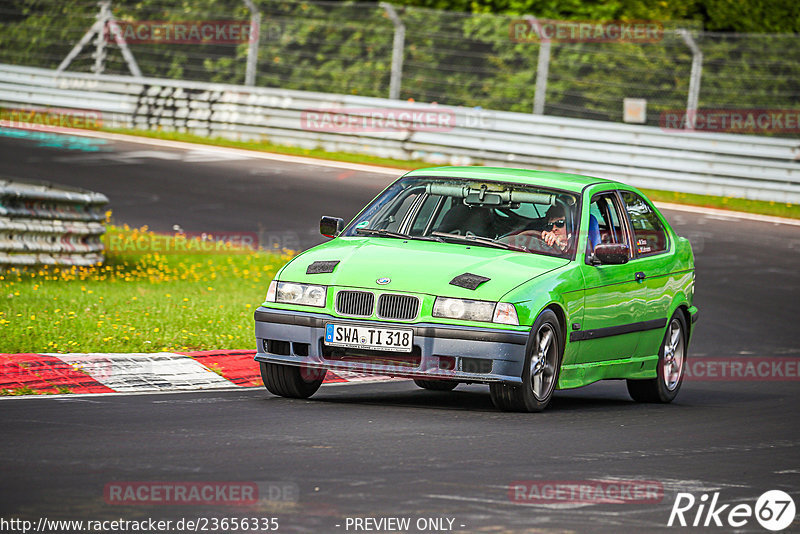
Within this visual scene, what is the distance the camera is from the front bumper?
8734mm

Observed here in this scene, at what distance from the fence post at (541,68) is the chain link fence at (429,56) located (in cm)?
3

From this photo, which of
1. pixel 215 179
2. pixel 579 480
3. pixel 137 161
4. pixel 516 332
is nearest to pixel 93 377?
pixel 516 332

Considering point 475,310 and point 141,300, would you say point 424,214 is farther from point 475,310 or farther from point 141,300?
point 141,300

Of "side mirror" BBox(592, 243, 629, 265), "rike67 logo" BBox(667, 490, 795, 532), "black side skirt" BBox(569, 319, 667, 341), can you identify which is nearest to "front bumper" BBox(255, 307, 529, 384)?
"black side skirt" BBox(569, 319, 667, 341)

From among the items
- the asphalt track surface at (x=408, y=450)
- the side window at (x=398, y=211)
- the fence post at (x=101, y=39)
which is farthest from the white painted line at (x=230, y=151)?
the side window at (x=398, y=211)

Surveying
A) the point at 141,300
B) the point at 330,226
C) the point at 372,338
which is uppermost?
the point at 330,226

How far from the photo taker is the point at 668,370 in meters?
11.2

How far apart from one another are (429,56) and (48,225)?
41.7ft

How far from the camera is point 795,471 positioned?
7.82 meters

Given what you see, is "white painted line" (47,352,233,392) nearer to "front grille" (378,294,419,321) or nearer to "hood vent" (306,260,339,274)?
"hood vent" (306,260,339,274)

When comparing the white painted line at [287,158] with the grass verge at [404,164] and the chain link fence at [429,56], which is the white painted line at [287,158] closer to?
the grass verge at [404,164]

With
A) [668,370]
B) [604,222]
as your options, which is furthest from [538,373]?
[668,370]

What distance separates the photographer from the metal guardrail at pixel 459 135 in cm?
2348

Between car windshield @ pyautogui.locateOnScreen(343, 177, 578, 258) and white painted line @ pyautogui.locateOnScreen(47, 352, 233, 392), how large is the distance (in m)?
1.48
